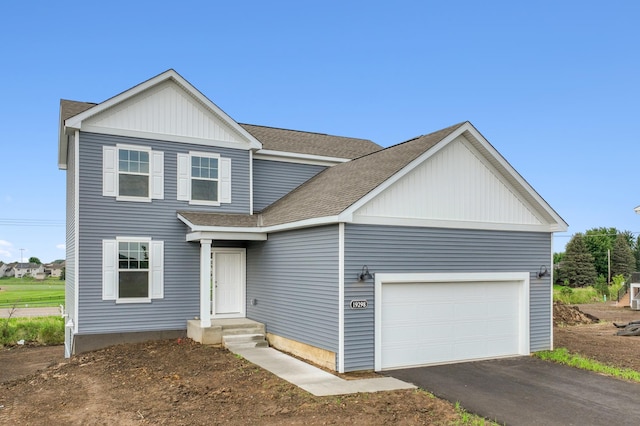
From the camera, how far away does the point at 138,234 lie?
45.9ft

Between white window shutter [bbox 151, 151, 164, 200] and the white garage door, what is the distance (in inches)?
275

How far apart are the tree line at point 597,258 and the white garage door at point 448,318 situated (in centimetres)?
4626

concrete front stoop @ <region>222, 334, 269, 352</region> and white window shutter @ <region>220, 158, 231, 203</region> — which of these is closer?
concrete front stoop @ <region>222, 334, 269, 352</region>

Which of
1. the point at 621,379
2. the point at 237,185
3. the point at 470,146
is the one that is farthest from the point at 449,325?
the point at 237,185

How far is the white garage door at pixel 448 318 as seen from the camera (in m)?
11.0

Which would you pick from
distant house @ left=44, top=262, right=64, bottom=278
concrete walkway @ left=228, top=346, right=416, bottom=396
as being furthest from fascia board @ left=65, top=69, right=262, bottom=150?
distant house @ left=44, top=262, right=64, bottom=278

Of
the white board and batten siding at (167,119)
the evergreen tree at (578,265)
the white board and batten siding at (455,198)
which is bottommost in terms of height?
the evergreen tree at (578,265)

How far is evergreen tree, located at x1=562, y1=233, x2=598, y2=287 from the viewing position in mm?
56719

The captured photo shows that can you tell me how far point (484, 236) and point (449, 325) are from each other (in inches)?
92.2

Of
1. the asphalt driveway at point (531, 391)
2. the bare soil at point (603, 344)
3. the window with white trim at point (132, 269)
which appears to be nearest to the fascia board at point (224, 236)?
the window with white trim at point (132, 269)

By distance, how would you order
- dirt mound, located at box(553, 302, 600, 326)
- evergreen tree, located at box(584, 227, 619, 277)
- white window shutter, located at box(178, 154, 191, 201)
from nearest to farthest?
1. white window shutter, located at box(178, 154, 191, 201)
2. dirt mound, located at box(553, 302, 600, 326)
3. evergreen tree, located at box(584, 227, 619, 277)

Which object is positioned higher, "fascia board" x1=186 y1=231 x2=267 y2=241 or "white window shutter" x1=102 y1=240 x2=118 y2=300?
"fascia board" x1=186 y1=231 x2=267 y2=241

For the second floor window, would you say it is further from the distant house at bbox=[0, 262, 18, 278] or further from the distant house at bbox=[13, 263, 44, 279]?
the distant house at bbox=[0, 262, 18, 278]

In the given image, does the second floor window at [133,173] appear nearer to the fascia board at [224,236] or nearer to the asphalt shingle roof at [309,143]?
the fascia board at [224,236]
